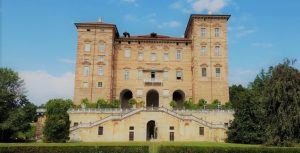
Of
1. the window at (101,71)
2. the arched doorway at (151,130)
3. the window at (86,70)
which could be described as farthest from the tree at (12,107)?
the arched doorway at (151,130)

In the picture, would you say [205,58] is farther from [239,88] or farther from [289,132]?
[289,132]

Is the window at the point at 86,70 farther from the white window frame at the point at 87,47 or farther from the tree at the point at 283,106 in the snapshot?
the tree at the point at 283,106

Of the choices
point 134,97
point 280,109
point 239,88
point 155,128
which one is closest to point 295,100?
point 280,109

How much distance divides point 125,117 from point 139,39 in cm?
1776

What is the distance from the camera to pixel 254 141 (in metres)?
40.2

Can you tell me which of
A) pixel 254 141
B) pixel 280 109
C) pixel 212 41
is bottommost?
pixel 254 141

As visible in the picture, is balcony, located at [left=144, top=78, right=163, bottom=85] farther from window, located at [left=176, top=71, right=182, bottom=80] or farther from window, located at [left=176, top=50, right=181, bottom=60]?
window, located at [left=176, top=50, right=181, bottom=60]

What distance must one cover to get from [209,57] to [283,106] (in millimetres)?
24407

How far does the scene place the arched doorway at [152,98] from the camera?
59884 millimetres

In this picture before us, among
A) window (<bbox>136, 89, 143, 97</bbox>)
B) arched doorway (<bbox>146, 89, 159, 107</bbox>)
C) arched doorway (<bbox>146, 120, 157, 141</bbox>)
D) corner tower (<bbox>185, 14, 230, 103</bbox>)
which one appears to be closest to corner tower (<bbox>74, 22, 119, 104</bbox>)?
window (<bbox>136, 89, 143, 97</bbox>)

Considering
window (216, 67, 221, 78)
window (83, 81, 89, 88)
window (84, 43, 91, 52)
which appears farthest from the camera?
window (84, 43, 91, 52)

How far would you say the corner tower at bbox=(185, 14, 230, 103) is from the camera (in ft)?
184

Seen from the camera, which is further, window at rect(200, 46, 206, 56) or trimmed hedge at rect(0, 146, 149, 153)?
window at rect(200, 46, 206, 56)

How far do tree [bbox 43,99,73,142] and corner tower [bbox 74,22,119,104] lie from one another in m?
16.4
